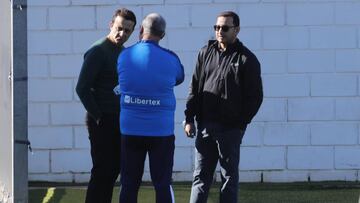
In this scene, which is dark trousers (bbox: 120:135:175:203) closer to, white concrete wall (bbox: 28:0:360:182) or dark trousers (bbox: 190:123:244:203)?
dark trousers (bbox: 190:123:244:203)

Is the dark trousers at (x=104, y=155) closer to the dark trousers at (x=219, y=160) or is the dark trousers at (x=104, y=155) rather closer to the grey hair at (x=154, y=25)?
the dark trousers at (x=219, y=160)

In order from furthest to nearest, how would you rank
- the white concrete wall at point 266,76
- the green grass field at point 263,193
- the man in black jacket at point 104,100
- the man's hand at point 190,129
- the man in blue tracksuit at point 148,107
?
the white concrete wall at point 266,76, the green grass field at point 263,193, the man's hand at point 190,129, the man in black jacket at point 104,100, the man in blue tracksuit at point 148,107

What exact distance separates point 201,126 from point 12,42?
1961 mm

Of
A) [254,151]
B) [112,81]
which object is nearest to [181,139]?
[254,151]

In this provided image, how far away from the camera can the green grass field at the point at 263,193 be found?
7.25 meters

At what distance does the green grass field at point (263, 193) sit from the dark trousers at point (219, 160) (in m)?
1.30

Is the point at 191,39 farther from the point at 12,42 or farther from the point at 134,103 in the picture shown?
the point at 12,42

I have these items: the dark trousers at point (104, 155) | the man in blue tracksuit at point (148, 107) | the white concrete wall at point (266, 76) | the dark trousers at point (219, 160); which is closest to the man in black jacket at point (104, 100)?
the dark trousers at point (104, 155)

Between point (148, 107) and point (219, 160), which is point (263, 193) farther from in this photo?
point (148, 107)

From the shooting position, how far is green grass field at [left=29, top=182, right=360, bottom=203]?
725 cm

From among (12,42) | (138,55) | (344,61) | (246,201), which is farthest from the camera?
(344,61)

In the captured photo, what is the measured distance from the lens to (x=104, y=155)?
19.1ft

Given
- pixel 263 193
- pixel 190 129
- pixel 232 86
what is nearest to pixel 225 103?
pixel 232 86

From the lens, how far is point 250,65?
5.65 meters
